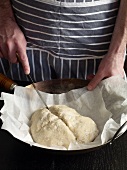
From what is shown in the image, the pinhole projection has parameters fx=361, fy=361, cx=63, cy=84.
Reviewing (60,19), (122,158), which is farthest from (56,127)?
(60,19)

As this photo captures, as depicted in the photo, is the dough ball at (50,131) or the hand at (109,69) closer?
the dough ball at (50,131)

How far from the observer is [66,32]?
4.08 ft

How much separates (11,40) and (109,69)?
1.25 ft

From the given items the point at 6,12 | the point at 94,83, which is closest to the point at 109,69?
the point at 94,83

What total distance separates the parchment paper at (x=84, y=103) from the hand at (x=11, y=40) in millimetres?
221

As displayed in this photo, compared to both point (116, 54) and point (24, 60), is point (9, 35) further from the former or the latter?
point (116, 54)

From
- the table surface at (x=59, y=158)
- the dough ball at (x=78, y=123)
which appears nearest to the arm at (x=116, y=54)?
the dough ball at (x=78, y=123)

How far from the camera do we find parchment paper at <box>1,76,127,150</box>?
101 centimetres

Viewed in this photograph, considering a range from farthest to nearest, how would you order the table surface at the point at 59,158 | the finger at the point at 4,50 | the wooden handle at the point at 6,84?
1. the finger at the point at 4,50
2. the wooden handle at the point at 6,84
3. the table surface at the point at 59,158

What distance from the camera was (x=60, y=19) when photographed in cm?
121

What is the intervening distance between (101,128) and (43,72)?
1.49ft

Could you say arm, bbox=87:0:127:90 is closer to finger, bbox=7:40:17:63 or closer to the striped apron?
the striped apron

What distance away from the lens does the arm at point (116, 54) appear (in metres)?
1.14

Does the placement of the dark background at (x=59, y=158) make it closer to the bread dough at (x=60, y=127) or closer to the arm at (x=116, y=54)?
the bread dough at (x=60, y=127)
